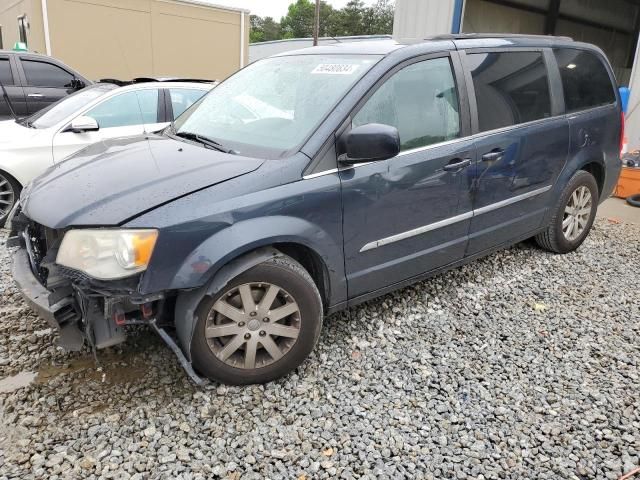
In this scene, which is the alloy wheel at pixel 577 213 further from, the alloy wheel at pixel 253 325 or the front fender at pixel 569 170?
the alloy wheel at pixel 253 325

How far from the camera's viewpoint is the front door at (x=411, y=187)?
2857 millimetres

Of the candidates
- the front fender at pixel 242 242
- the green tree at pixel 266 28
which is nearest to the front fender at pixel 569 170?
the front fender at pixel 242 242

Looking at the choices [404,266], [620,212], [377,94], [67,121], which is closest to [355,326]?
[404,266]

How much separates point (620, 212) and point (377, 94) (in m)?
4.94

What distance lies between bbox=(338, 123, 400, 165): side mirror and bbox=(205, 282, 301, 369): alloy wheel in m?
0.81

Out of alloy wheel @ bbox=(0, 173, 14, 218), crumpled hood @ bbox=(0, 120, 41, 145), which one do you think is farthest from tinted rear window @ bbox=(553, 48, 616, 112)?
alloy wheel @ bbox=(0, 173, 14, 218)

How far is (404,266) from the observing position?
3.19 metres

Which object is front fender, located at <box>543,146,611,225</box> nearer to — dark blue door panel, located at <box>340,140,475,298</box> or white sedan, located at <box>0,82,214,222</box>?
dark blue door panel, located at <box>340,140,475,298</box>

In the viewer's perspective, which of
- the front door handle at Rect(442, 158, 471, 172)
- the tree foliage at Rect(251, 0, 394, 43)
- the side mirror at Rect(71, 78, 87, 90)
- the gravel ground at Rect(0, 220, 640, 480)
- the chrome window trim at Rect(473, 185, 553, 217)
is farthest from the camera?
the tree foliage at Rect(251, 0, 394, 43)

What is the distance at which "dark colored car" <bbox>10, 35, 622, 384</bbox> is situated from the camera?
233 cm

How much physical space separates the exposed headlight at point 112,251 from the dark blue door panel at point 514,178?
2.18 meters

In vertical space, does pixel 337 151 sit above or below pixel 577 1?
below

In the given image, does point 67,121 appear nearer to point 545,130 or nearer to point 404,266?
point 404,266

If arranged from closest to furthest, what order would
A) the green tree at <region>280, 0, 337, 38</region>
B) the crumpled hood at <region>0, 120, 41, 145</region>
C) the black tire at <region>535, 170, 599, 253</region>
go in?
the black tire at <region>535, 170, 599, 253</region> < the crumpled hood at <region>0, 120, 41, 145</region> < the green tree at <region>280, 0, 337, 38</region>
